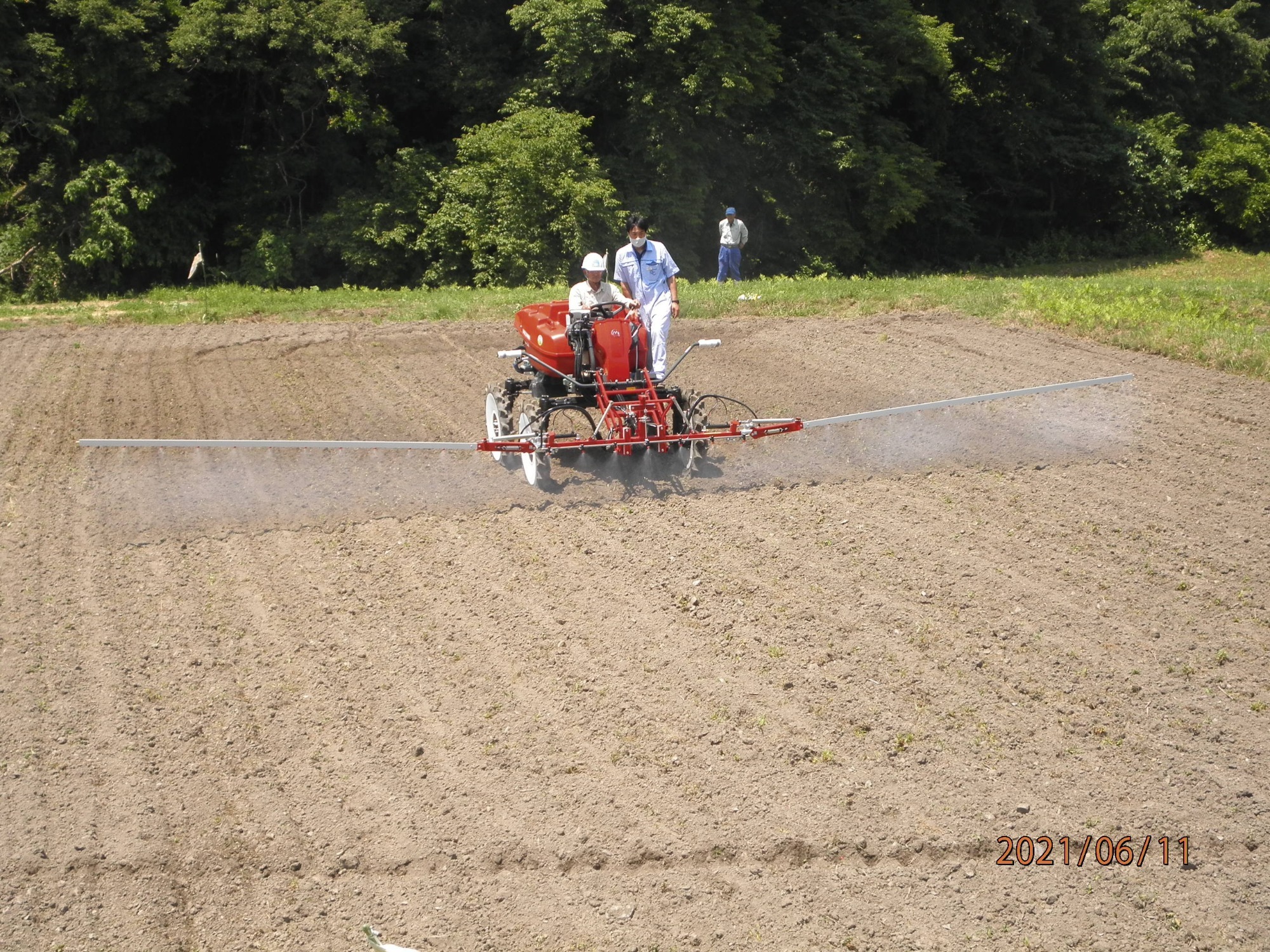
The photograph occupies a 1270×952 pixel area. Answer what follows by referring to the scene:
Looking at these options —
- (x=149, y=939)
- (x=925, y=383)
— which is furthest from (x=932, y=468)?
(x=149, y=939)

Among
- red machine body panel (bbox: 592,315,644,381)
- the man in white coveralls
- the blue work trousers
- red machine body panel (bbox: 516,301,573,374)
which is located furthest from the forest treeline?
red machine body panel (bbox: 592,315,644,381)

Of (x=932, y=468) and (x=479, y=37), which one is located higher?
(x=479, y=37)

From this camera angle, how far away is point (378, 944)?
4.30m

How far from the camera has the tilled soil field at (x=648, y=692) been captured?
5051mm

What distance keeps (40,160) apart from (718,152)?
13489 mm

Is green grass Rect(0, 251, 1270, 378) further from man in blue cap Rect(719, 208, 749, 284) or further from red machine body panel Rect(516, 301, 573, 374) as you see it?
red machine body panel Rect(516, 301, 573, 374)

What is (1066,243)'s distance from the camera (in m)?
33.9

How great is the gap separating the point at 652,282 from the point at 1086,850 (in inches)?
254

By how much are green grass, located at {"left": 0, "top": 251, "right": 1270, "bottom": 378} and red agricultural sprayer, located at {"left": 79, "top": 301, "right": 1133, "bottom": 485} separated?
5.11 metres

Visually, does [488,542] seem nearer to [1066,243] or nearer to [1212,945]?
[1212,945]

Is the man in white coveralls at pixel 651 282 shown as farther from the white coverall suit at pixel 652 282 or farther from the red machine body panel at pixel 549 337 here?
the red machine body panel at pixel 549 337

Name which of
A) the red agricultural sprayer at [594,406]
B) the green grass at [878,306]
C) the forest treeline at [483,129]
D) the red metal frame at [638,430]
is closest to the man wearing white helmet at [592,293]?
the red agricultural sprayer at [594,406]

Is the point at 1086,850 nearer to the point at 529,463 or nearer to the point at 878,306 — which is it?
the point at 529,463

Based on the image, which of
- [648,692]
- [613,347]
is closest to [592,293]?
[613,347]
